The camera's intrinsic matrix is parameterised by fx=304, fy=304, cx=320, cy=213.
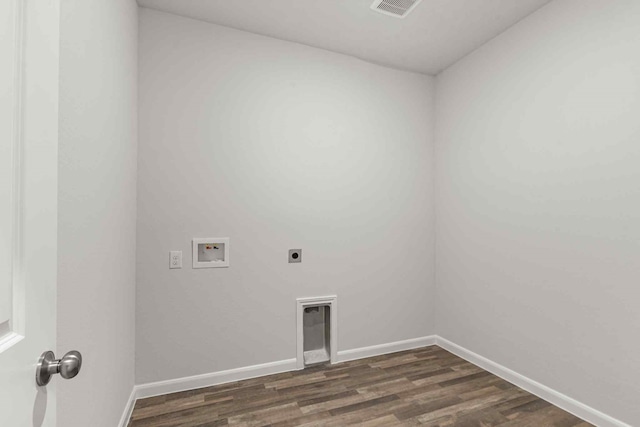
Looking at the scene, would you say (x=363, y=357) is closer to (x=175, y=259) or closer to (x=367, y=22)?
(x=175, y=259)

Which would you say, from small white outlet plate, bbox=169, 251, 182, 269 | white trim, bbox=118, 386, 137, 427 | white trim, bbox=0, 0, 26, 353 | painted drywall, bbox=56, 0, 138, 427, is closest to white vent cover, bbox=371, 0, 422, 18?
painted drywall, bbox=56, 0, 138, 427

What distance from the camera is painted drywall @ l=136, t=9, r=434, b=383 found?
2.16 meters

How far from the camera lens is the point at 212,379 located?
2.26 m

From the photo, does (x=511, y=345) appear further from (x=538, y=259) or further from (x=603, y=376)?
(x=538, y=259)

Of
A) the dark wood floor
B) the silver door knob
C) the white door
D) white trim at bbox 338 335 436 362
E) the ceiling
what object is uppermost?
the ceiling

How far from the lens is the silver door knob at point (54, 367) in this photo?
2.01 ft

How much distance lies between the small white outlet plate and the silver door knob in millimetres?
1604

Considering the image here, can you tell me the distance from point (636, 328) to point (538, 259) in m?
0.60

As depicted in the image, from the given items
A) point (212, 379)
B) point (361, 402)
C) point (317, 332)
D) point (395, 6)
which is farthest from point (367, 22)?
point (212, 379)

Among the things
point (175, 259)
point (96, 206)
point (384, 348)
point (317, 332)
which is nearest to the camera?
point (96, 206)

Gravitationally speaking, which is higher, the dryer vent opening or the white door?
→ the white door

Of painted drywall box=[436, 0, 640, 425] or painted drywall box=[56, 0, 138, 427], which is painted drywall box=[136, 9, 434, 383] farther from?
painted drywall box=[436, 0, 640, 425]

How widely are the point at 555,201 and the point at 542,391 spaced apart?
1.31 metres

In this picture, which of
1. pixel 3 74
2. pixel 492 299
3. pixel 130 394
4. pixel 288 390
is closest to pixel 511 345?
pixel 492 299
